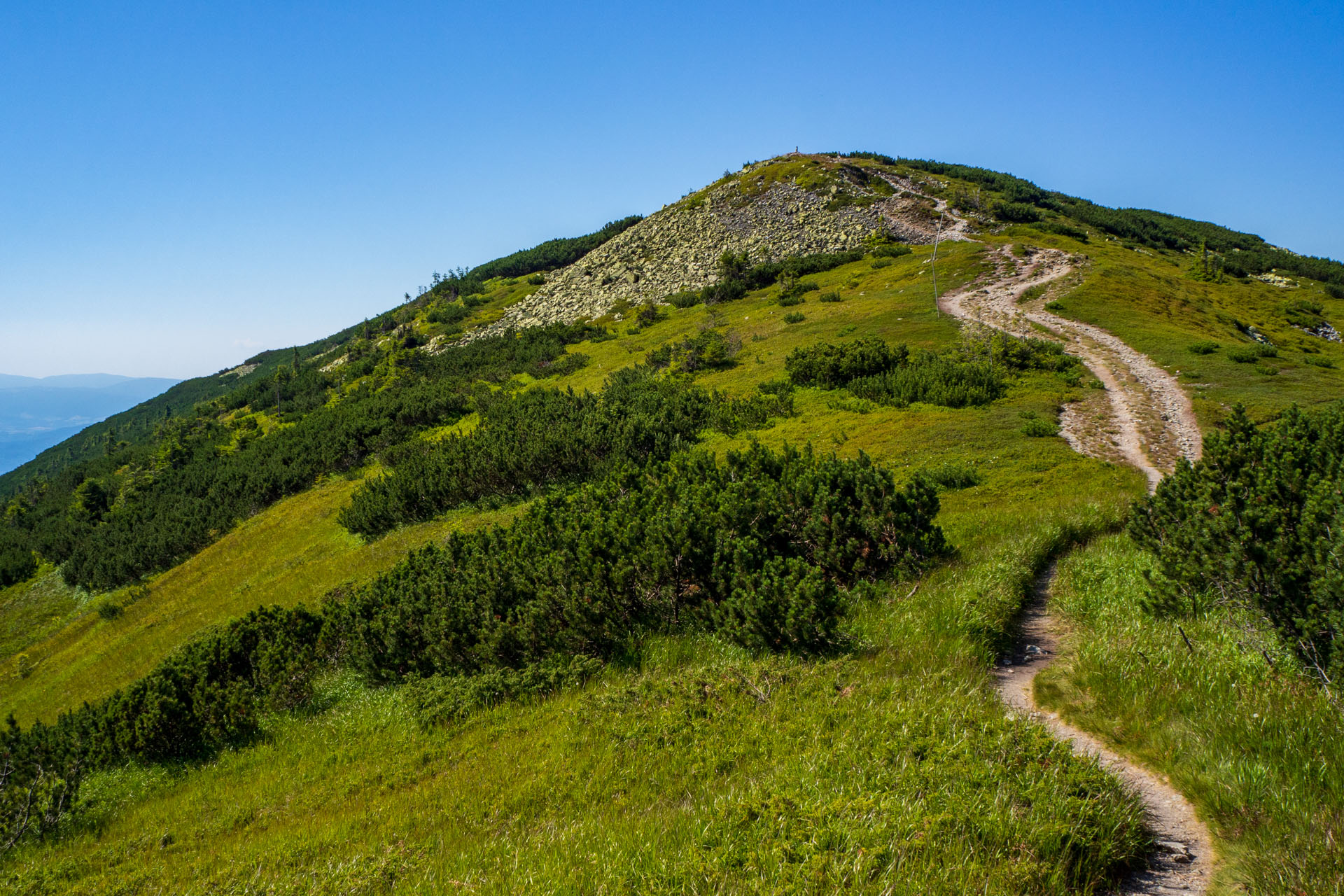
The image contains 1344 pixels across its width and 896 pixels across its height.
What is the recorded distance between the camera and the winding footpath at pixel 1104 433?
3.73 m

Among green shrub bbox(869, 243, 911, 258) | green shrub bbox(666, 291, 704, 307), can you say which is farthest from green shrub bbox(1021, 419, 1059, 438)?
green shrub bbox(666, 291, 704, 307)

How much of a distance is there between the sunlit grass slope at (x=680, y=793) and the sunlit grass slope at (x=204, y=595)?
37.0ft

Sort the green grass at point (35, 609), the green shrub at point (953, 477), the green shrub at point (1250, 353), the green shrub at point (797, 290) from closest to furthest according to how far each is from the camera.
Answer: the green shrub at point (953, 477) → the green shrub at point (1250, 353) → the green grass at point (35, 609) → the green shrub at point (797, 290)

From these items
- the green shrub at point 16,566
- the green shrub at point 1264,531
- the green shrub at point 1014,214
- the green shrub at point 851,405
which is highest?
the green shrub at point 1014,214

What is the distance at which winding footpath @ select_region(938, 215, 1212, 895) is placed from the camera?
373cm

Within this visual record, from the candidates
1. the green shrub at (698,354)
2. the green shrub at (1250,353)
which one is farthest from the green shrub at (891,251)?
the green shrub at (1250,353)

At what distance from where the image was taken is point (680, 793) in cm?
490

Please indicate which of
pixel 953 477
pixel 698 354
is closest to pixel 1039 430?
pixel 953 477

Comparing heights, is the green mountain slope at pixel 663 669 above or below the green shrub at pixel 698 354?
below

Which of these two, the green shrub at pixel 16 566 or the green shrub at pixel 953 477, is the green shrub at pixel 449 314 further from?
the green shrub at pixel 953 477

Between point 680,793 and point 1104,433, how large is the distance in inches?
697

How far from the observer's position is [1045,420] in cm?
1850

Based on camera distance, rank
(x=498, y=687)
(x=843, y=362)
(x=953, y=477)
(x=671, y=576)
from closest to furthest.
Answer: (x=498, y=687)
(x=671, y=576)
(x=953, y=477)
(x=843, y=362)

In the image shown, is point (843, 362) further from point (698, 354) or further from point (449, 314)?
point (449, 314)
